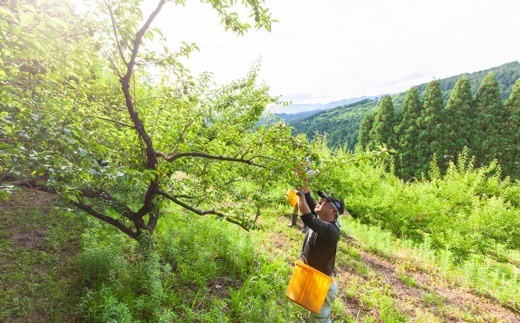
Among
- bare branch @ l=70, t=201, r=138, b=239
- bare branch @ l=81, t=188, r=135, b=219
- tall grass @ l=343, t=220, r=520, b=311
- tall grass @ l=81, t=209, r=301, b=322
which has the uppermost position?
bare branch @ l=81, t=188, r=135, b=219

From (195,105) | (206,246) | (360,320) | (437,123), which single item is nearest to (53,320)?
(206,246)

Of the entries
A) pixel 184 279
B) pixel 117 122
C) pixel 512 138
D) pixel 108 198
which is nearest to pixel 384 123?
pixel 512 138

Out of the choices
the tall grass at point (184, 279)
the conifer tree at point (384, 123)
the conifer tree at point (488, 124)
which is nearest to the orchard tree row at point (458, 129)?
the conifer tree at point (488, 124)

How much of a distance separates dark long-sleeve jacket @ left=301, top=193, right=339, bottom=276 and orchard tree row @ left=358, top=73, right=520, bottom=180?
36.1 m

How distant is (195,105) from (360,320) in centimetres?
554

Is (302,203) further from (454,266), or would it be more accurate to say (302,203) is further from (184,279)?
(454,266)

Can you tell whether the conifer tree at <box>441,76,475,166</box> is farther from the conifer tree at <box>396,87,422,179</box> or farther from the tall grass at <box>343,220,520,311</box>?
the tall grass at <box>343,220,520,311</box>

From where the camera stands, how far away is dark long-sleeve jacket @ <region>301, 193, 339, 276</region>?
4422 millimetres

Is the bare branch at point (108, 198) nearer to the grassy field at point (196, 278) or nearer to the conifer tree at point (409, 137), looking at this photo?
the grassy field at point (196, 278)

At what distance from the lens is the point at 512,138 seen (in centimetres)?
3412

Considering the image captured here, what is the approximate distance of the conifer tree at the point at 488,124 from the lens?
34.5 m

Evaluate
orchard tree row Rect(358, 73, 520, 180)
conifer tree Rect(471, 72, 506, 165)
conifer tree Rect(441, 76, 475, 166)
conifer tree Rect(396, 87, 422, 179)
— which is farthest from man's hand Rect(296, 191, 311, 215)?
conifer tree Rect(471, 72, 506, 165)

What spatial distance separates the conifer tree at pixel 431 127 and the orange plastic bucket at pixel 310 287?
Answer: 122 ft

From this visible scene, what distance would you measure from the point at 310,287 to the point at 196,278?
2966 millimetres
